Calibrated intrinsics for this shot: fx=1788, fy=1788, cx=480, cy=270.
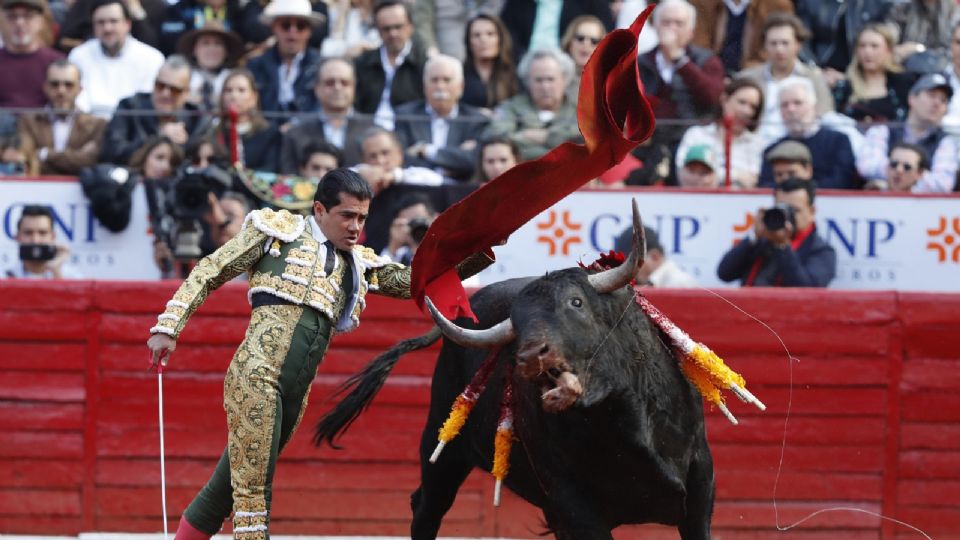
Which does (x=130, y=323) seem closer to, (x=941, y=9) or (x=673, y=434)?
(x=673, y=434)

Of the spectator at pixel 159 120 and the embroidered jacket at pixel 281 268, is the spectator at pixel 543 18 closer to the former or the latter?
the spectator at pixel 159 120

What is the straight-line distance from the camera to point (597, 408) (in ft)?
18.0

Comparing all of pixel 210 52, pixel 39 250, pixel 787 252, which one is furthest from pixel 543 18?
pixel 39 250

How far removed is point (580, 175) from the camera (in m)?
5.79

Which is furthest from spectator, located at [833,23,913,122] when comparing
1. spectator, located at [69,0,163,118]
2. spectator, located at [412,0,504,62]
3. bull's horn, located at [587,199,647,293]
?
bull's horn, located at [587,199,647,293]

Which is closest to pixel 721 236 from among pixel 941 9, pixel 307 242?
pixel 941 9

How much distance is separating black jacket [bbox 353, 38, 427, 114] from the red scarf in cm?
392

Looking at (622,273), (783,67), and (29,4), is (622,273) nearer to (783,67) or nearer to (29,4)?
(783,67)

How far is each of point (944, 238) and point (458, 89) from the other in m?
2.57

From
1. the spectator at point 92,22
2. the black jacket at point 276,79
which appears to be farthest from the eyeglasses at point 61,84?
the spectator at point 92,22

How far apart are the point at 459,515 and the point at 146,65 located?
3505 millimetres

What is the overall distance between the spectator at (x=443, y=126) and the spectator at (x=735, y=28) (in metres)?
1.64

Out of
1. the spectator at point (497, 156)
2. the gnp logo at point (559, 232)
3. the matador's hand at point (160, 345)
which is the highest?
the spectator at point (497, 156)

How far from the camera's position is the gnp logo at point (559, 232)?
8.73 metres
